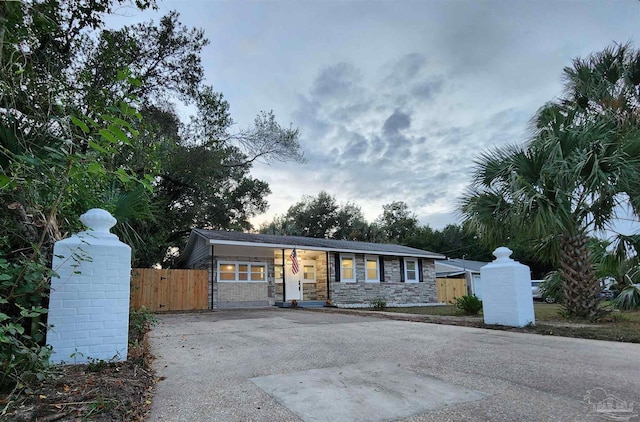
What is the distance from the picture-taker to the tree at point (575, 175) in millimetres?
7664

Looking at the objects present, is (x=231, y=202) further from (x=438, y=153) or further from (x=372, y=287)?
(x=438, y=153)

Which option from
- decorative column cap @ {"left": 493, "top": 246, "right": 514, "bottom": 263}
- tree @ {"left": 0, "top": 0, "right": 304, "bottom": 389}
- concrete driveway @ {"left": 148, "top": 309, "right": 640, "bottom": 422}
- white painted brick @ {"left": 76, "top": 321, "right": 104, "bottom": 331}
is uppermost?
tree @ {"left": 0, "top": 0, "right": 304, "bottom": 389}

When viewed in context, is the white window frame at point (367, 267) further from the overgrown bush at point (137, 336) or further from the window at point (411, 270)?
the overgrown bush at point (137, 336)

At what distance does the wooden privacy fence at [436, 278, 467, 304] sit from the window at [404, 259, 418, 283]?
94.9 inches

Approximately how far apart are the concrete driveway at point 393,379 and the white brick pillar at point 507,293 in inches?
49.9

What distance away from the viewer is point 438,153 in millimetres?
17453

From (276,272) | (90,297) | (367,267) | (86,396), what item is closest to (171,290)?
(276,272)

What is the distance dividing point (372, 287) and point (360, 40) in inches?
462

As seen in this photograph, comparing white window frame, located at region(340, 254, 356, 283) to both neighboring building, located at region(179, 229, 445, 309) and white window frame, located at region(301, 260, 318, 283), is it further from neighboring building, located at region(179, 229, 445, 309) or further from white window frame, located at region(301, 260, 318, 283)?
white window frame, located at region(301, 260, 318, 283)

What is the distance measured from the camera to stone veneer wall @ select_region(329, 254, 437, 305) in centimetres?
1670

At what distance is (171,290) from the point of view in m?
13.7

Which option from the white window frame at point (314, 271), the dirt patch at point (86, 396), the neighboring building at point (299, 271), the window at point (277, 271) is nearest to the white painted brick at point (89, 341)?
the dirt patch at point (86, 396)

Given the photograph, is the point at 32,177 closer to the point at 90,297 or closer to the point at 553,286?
the point at 90,297

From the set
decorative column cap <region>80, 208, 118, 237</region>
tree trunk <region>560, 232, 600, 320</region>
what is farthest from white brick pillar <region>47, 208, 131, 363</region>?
tree trunk <region>560, 232, 600, 320</region>
